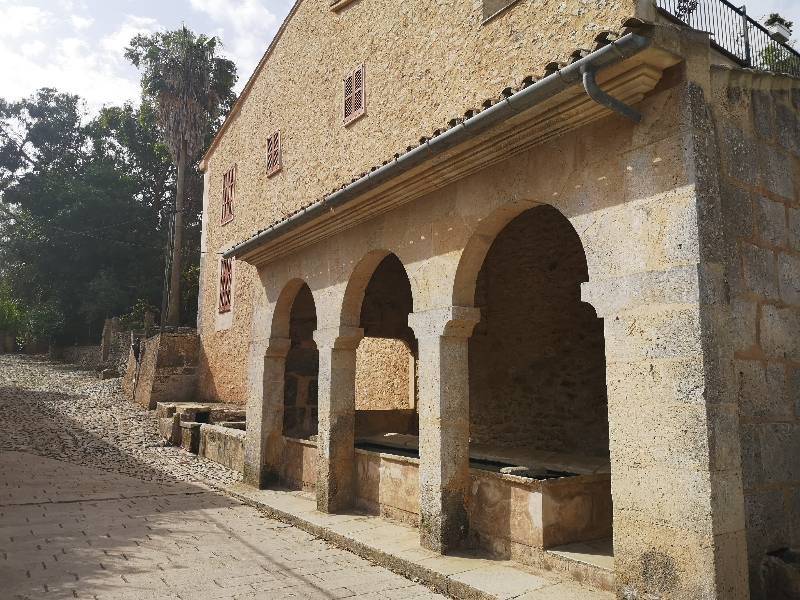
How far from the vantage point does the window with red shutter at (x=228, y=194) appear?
15.2 metres

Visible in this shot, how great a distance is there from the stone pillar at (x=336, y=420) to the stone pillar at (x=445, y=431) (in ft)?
5.25

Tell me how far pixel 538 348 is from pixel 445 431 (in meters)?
3.08

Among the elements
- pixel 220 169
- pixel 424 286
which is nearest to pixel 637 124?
pixel 424 286

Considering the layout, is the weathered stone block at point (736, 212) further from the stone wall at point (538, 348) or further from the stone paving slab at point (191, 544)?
the stone wall at point (538, 348)

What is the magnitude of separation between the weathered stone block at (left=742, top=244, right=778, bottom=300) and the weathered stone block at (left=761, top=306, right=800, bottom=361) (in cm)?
12

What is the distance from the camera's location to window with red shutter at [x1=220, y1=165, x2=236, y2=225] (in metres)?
15.2

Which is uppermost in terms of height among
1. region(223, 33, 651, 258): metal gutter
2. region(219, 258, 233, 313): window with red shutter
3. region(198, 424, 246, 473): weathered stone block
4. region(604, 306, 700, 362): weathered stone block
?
region(219, 258, 233, 313): window with red shutter

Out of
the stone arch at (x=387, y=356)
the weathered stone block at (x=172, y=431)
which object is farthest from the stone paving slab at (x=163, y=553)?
the weathered stone block at (x=172, y=431)

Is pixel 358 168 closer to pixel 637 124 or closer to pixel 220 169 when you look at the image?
pixel 637 124

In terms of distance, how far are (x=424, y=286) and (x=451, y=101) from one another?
290 centimetres

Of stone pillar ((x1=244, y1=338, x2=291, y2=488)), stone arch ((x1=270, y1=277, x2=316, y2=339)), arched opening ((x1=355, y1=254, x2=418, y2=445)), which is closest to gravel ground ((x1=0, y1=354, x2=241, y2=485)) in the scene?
stone pillar ((x1=244, y1=338, x2=291, y2=488))

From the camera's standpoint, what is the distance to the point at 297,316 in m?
8.41

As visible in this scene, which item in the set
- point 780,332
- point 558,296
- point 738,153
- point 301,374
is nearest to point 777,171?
point 738,153

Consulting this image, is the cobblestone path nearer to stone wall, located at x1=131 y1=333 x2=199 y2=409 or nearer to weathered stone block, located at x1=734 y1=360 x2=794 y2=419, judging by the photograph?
Result: weathered stone block, located at x1=734 y1=360 x2=794 y2=419
